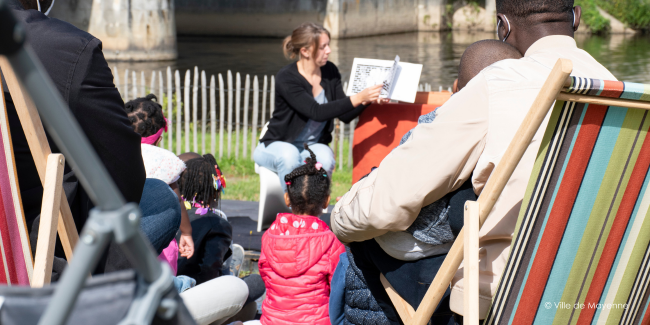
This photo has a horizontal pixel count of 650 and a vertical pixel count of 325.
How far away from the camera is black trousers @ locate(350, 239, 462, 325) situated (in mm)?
1948

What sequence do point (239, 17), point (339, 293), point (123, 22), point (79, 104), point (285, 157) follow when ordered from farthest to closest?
point (239, 17)
point (123, 22)
point (285, 157)
point (339, 293)
point (79, 104)

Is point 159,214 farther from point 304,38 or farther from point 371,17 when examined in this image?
point 371,17

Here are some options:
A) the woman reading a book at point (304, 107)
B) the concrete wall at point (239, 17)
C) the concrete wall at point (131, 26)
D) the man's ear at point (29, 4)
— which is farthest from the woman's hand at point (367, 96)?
the concrete wall at point (239, 17)

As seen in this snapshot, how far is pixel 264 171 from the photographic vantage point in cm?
466

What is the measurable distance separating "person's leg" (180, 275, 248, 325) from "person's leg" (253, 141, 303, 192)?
223 cm

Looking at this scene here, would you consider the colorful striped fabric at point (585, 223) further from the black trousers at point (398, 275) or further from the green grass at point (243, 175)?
the green grass at point (243, 175)

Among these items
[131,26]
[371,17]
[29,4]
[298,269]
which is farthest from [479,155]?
[371,17]

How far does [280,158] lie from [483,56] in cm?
258

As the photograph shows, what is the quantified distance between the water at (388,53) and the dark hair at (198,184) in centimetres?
1181

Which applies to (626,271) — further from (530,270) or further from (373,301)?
(373,301)

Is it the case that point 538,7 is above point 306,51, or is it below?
above

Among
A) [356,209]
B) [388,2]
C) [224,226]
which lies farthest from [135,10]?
[356,209]

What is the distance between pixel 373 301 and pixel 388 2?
29899 mm

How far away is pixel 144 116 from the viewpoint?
321 cm
